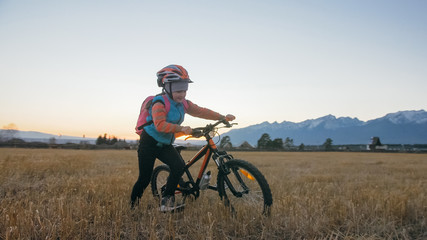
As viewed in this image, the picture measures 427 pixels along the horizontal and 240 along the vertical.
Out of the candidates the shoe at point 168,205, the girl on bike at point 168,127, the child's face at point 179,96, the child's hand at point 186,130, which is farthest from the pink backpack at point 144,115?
the shoe at point 168,205

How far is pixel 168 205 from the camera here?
4.16 meters

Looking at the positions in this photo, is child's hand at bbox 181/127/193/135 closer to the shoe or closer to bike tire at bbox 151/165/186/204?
the shoe

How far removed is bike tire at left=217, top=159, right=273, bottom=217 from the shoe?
0.73 metres

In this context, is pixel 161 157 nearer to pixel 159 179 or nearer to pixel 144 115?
pixel 144 115

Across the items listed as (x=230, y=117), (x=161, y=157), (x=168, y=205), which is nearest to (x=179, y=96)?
(x=230, y=117)

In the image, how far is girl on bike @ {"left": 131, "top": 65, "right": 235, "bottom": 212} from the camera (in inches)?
152

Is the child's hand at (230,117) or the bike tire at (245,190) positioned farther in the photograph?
the child's hand at (230,117)

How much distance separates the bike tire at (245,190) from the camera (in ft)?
12.2

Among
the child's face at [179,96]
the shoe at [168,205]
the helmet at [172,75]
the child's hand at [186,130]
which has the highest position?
the helmet at [172,75]

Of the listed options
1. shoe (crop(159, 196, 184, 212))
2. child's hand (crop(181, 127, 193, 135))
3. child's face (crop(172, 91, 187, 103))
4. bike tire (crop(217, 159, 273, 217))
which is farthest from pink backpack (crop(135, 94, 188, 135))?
bike tire (crop(217, 159, 273, 217))

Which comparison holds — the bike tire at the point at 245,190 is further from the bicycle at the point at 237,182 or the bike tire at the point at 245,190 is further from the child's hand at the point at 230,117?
the child's hand at the point at 230,117

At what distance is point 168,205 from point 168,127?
49.6 inches

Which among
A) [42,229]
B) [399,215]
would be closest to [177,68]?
[42,229]

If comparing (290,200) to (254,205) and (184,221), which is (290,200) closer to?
(254,205)
